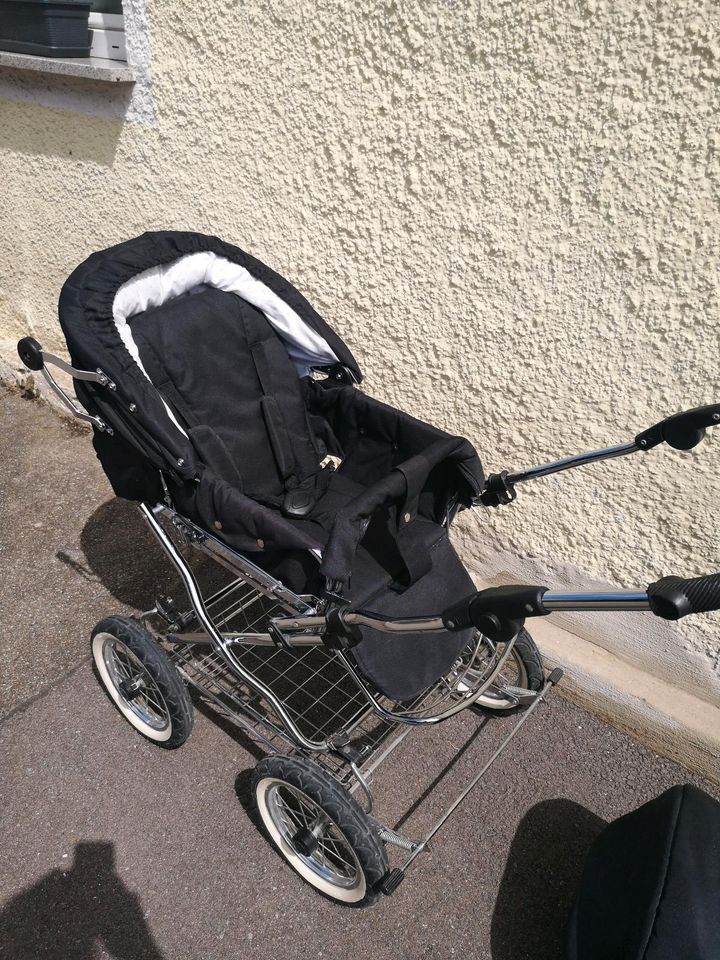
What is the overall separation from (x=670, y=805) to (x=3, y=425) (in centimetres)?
437

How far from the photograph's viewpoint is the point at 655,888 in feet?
6.19

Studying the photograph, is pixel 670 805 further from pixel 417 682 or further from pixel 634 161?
pixel 634 161

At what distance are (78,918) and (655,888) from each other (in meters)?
1.77

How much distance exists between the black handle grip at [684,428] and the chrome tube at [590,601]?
27.7 inches

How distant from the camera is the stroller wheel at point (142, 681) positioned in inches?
101

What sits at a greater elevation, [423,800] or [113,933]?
[423,800]

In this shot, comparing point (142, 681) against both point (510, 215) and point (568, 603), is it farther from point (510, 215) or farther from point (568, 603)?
point (510, 215)

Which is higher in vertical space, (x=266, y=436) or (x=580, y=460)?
(x=580, y=460)

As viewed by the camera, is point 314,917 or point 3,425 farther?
point 3,425

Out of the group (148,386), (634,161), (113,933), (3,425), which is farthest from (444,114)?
(3,425)

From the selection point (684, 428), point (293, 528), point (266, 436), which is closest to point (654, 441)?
point (684, 428)

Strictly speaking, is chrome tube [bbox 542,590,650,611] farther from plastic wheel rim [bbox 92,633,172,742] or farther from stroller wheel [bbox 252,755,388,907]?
plastic wheel rim [bbox 92,633,172,742]

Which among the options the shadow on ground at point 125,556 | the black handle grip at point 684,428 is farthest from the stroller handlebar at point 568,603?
the shadow on ground at point 125,556

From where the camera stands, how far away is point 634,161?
2266mm
